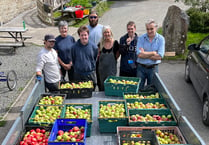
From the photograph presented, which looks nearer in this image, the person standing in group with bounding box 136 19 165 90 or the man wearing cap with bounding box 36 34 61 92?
the man wearing cap with bounding box 36 34 61 92

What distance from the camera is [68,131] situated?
162 inches

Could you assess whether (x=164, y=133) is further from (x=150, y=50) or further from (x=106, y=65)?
(x=106, y=65)

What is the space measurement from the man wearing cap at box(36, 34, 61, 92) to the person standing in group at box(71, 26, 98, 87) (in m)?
0.45

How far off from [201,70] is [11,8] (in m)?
16.5

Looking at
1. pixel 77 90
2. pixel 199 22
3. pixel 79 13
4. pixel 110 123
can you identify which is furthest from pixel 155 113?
pixel 79 13

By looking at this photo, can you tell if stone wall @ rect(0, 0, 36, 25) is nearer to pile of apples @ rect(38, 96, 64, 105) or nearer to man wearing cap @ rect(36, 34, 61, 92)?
man wearing cap @ rect(36, 34, 61, 92)

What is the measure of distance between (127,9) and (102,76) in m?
18.6

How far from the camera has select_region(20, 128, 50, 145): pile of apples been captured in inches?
151

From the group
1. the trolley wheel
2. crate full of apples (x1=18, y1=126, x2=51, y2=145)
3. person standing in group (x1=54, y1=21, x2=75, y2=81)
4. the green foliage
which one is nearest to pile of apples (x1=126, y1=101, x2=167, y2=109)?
crate full of apples (x1=18, y1=126, x2=51, y2=145)

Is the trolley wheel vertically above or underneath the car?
underneath

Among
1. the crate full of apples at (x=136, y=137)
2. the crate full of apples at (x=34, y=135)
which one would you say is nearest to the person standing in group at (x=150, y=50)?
the crate full of apples at (x=136, y=137)

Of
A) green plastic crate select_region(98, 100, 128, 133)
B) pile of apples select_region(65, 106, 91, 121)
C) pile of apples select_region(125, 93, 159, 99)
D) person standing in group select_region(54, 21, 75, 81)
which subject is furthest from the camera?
person standing in group select_region(54, 21, 75, 81)

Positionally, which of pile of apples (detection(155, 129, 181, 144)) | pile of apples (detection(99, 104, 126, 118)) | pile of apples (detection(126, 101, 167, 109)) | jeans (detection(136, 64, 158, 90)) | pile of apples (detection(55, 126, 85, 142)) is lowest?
pile of apples (detection(155, 129, 181, 144))

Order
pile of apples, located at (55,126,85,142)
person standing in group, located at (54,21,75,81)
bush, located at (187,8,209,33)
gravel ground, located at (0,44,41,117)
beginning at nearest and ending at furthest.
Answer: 1. pile of apples, located at (55,126,85,142)
2. person standing in group, located at (54,21,75,81)
3. gravel ground, located at (0,44,41,117)
4. bush, located at (187,8,209,33)
